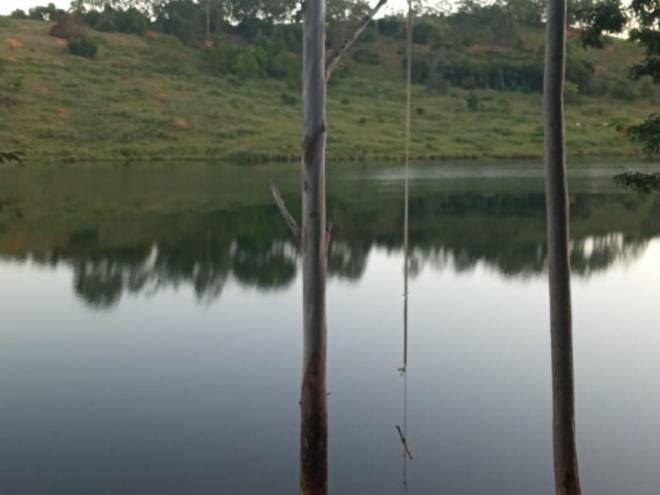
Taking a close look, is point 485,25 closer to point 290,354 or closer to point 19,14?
point 19,14

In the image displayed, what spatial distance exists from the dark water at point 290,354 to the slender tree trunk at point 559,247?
7.34ft

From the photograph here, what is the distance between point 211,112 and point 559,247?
54.5 m

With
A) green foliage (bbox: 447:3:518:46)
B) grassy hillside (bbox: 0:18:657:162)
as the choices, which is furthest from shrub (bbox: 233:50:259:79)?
green foliage (bbox: 447:3:518:46)

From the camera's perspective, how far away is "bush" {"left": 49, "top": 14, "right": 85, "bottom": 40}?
7494 cm

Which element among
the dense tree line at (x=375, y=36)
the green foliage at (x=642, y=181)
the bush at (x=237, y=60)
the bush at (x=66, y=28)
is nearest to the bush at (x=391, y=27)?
the dense tree line at (x=375, y=36)

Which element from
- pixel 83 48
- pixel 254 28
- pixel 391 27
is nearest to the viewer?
pixel 83 48

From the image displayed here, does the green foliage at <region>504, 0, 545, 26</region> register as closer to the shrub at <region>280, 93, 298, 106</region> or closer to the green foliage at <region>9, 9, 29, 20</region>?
the shrub at <region>280, 93, 298, 106</region>

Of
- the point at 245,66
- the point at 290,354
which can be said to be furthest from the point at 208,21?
the point at 290,354

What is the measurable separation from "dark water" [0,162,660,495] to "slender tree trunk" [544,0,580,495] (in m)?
2.24

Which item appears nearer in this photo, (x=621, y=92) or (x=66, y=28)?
(x=66, y=28)

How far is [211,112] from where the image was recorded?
60125 mm

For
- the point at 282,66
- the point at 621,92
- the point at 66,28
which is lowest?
the point at 621,92

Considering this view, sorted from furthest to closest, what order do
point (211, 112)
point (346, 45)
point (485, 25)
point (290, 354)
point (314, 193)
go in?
point (485, 25)
point (211, 112)
point (290, 354)
point (346, 45)
point (314, 193)

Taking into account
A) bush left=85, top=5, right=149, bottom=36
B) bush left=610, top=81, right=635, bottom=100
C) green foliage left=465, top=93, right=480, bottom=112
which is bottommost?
green foliage left=465, top=93, right=480, bottom=112
